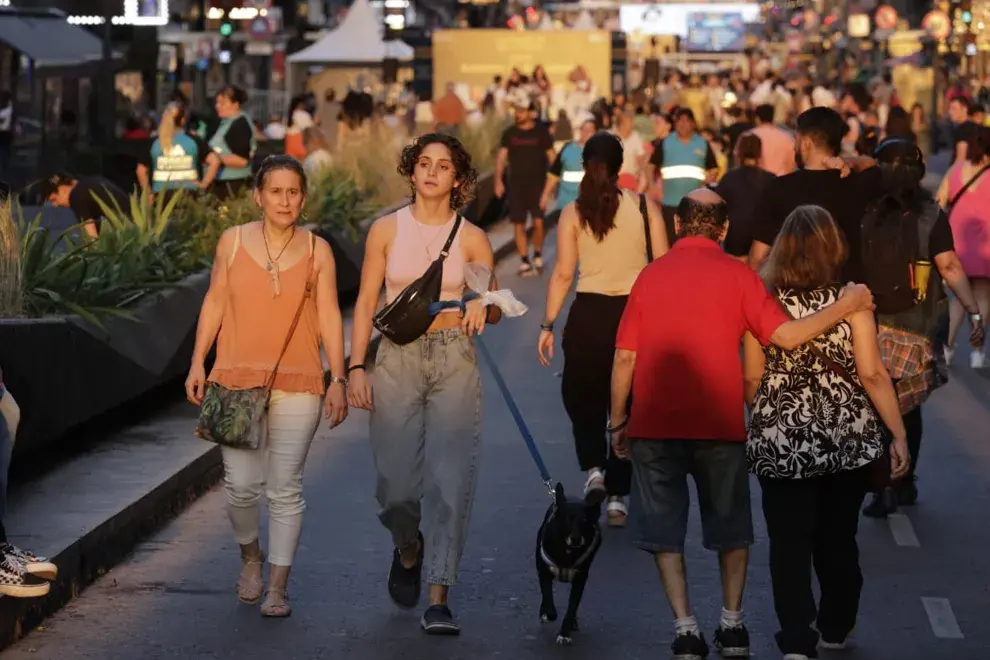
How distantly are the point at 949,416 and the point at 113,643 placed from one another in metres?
7.38

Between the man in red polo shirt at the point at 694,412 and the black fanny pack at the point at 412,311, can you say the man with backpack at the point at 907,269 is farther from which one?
the black fanny pack at the point at 412,311

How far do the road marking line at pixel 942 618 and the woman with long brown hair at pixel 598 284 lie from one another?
1.86 meters

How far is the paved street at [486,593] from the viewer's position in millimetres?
7652

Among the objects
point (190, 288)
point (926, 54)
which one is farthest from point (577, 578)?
point (926, 54)

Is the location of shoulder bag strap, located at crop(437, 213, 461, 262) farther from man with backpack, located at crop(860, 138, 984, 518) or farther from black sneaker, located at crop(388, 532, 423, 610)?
man with backpack, located at crop(860, 138, 984, 518)

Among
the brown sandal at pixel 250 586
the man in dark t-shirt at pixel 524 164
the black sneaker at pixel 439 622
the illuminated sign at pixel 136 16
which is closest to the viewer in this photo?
the black sneaker at pixel 439 622

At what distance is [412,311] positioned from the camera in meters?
7.67

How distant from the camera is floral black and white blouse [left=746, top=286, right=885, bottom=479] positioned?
7148mm

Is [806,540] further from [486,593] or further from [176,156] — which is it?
[176,156]

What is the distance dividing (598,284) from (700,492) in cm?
255

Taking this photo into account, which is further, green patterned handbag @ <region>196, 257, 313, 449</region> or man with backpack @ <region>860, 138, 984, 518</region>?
man with backpack @ <region>860, 138, 984, 518</region>

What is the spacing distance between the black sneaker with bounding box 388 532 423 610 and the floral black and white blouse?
5.02 ft

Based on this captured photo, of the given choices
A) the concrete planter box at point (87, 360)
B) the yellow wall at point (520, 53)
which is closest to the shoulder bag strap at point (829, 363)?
the concrete planter box at point (87, 360)

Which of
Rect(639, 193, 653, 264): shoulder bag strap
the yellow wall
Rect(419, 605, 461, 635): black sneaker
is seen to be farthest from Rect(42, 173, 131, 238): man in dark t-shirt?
the yellow wall
